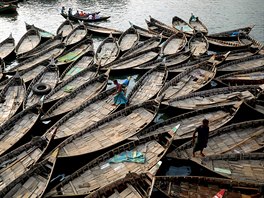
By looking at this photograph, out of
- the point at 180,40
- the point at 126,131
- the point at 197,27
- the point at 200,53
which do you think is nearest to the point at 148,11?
the point at 197,27

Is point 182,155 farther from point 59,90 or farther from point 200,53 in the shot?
point 200,53

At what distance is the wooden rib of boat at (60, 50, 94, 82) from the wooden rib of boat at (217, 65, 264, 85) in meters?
12.3

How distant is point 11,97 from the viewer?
2195 centimetres

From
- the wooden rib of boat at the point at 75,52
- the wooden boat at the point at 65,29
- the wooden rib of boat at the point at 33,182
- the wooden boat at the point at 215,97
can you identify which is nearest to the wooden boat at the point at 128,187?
the wooden rib of boat at the point at 33,182

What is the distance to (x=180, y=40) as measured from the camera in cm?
3300

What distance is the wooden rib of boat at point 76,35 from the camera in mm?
33309

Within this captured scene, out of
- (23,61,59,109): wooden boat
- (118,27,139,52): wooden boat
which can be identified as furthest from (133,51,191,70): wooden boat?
(23,61,59,109): wooden boat

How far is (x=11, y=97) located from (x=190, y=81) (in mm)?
14513

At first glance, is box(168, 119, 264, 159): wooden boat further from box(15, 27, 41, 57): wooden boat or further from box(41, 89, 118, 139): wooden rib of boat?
box(15, 27, 41, 57): wooden boat

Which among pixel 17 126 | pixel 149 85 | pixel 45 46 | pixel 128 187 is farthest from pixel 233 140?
pixel 45 46

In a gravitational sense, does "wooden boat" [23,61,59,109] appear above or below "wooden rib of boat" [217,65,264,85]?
below

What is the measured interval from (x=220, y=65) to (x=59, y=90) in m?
15.0

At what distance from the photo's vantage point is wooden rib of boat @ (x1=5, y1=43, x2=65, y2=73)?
87.5 ft

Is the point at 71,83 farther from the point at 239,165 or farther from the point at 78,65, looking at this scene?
the point at 239,165
